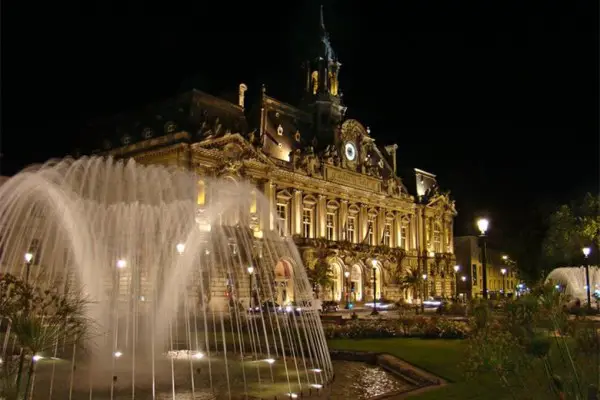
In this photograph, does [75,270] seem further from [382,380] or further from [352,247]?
[352,247]

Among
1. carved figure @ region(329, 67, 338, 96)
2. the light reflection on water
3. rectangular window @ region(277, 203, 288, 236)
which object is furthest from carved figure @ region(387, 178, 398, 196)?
the light reflection on water

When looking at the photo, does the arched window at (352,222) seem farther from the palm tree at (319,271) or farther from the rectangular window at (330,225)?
the palm tree at (319,271)

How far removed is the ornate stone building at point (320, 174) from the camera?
5250cm

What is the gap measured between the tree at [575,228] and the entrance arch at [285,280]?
2487 centimetres

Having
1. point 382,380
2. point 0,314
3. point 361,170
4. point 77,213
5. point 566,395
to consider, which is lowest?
point 382,380

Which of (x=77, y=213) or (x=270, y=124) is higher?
(x=270, y=124)

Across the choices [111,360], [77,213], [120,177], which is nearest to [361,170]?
[120,177]

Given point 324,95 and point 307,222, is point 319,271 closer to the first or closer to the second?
point 307,222

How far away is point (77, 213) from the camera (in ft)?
95.9

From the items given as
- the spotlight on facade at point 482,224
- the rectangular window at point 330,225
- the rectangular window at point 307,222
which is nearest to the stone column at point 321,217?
the rectangular window at point 307,222

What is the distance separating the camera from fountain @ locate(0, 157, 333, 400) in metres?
16.6

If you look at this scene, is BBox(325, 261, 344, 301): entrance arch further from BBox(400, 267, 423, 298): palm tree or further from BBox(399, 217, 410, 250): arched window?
BBox(399, 217, 410, 250): arched window

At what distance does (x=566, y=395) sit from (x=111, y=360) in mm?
14955

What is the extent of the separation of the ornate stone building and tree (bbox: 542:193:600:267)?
15606 millimetres
